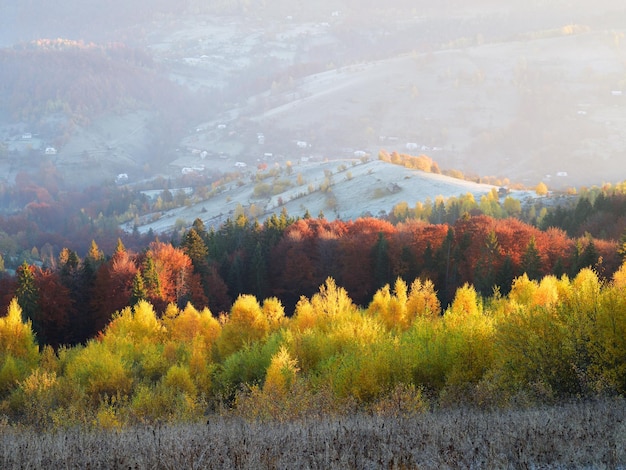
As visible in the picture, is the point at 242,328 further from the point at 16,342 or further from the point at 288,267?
the point at 288,267

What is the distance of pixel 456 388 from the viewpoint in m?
31.9

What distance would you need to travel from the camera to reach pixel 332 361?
42.1 m

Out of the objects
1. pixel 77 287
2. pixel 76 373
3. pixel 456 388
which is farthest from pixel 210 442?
pixel 77 287

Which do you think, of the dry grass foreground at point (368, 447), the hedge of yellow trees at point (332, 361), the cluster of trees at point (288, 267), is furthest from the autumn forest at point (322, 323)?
the dry grass foreground at point (368, 447)

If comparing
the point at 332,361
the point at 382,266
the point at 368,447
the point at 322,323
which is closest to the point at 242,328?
the point at 322,323

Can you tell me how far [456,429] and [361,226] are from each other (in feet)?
283

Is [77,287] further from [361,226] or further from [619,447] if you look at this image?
[619,447]

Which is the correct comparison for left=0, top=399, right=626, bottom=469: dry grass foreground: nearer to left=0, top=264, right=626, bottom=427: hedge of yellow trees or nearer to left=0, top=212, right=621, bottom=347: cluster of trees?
left=0, top=264, right=626, bottom=427: hedge of yellow trees

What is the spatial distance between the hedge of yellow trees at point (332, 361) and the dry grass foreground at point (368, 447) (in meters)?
5.92

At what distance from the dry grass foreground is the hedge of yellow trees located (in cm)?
592

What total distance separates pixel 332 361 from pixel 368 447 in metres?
25.5

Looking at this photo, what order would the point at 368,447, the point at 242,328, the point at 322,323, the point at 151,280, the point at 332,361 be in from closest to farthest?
the point at 368,447
the point at 332,361
the point at 322,323
the point at 242,328
the point at 151,280

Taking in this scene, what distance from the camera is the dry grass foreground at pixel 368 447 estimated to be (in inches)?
Answer: 605

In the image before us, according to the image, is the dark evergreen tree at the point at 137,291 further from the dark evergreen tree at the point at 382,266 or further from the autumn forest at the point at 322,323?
the dark evergreen tree at the point at 382,266
